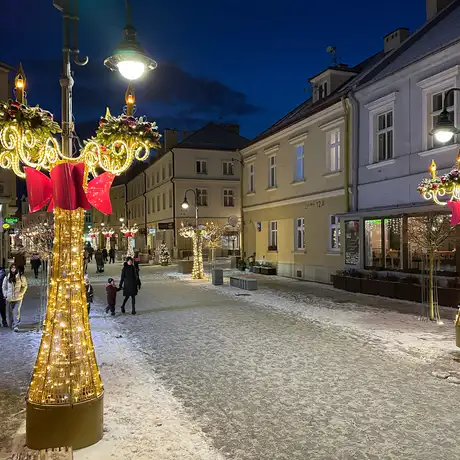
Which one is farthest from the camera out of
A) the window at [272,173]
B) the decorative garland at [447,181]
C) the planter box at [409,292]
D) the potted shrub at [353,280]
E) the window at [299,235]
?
the window at [272,173]

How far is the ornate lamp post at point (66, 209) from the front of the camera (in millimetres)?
4777

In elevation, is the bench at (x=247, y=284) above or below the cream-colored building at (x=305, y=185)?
below

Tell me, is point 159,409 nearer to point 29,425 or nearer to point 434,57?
point 29,425

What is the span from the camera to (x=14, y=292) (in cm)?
1124

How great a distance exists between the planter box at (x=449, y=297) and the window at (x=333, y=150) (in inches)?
334

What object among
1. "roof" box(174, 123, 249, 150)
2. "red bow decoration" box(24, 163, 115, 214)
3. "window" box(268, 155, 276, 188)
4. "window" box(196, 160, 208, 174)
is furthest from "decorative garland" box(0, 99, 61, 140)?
"window" box(196, 160, 208, 174)

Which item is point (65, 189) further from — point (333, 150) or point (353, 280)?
point (333, 150)

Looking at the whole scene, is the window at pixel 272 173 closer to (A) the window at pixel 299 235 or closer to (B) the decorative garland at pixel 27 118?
(A) the window at pixel 299 235

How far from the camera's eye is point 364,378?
7.18m

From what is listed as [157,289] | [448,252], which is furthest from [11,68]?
[448,252]

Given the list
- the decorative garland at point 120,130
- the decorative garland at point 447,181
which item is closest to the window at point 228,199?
the decorative garland at point 447,181

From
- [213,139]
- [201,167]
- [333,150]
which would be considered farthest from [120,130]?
[213,139]

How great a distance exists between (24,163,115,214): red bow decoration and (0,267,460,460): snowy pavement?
255 cm

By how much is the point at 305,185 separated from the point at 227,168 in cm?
2389
